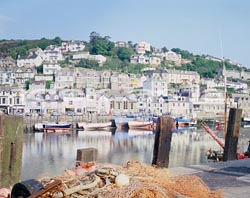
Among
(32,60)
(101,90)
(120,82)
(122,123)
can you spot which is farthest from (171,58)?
(122,123)

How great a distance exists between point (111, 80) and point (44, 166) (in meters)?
78.4

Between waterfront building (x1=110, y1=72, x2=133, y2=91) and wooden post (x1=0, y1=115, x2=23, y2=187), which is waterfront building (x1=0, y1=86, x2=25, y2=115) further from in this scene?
wooden post (x1=0, y1=115, x2=23, y2=187)

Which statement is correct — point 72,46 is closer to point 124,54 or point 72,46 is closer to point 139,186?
point 124,54

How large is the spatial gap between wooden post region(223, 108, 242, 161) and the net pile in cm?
645

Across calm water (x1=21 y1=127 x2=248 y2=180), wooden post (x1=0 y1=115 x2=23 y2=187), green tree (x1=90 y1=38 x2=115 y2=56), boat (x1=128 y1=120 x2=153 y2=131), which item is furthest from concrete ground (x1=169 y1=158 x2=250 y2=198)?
green tree (x1=90 y1=38 x2=115 y2=56)

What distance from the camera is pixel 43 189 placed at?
4070 millimetres

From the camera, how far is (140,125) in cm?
6675

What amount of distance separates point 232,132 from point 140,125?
182ft

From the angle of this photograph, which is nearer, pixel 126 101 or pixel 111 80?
pixel 126 101

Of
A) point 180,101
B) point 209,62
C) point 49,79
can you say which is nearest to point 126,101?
point 180,101

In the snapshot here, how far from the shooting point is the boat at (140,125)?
6650 centimetres

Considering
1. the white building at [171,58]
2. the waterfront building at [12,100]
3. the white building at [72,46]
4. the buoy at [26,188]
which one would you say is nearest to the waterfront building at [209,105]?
the waterfront building at [12,100]

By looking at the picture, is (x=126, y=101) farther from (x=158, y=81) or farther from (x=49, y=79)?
(x=49, y=79)

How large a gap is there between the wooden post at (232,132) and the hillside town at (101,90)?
44256 mm
